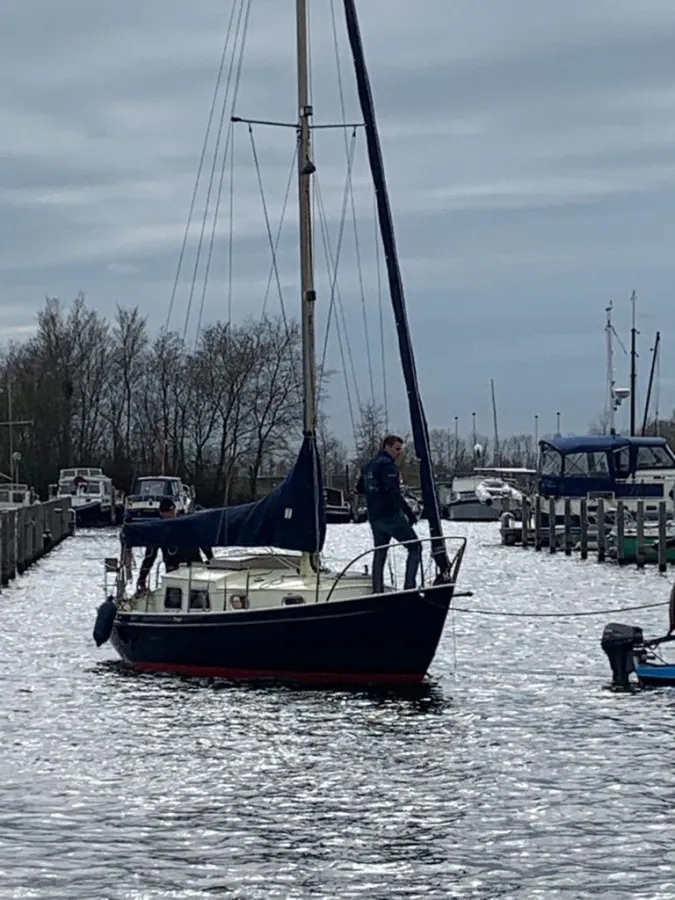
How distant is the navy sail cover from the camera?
1029 inches

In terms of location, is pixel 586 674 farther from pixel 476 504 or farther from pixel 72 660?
pixel 476 504

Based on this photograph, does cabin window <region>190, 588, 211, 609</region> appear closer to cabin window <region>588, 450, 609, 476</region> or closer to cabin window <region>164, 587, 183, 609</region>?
cabin window <region>164, 587, 183, 609</region>

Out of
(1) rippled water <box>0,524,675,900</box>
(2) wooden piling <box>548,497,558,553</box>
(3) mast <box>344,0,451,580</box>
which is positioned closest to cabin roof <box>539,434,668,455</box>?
(2) wooden piling <box>548,497,558,553</box>

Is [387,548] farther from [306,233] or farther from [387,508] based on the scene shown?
[306,233]

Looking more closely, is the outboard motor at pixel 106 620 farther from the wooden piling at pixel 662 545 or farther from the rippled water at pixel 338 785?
the wooden piling at pixel 662 545

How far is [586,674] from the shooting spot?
27.9 meters

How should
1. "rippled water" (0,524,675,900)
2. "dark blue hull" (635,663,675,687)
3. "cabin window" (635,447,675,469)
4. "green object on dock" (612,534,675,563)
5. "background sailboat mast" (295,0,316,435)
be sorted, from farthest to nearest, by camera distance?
"cabin window" (635,447,675,469) < "green object on dock" (612,534,675,563) < "background sailboat mast" (295,0,316,435) < "dark blue hull" (635,663,675,687) < "rippled water" (0,524,675,900)

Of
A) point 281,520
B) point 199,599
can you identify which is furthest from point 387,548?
point 199,599

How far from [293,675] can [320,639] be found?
3.29 ft

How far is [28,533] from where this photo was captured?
58250 millimetres

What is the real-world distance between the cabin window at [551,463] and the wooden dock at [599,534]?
1.56 meters

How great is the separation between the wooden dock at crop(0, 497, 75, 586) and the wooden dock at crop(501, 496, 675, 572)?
1885cm

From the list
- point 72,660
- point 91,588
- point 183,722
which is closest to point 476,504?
point 91,588

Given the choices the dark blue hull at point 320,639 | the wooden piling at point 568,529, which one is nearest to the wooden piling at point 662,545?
the wooden piling at point 568,529
